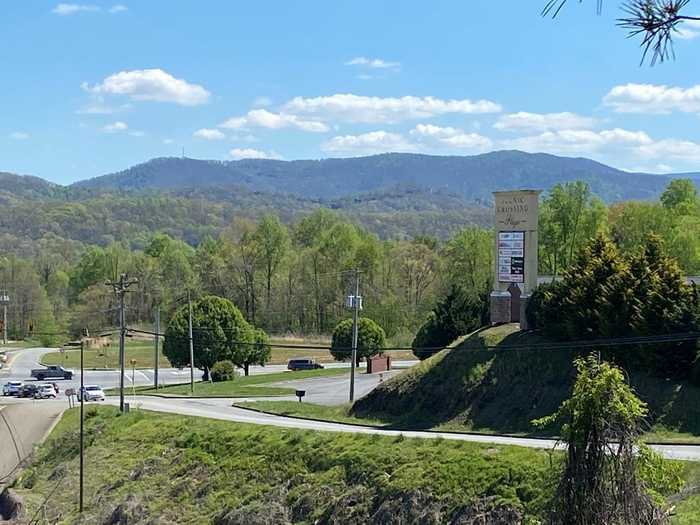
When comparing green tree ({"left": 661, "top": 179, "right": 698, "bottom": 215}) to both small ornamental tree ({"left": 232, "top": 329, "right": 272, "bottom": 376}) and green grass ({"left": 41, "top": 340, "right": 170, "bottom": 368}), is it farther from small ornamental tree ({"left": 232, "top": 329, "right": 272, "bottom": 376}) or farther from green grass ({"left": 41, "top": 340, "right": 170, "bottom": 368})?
green grass ({"left": 41, "top": 340, "right": 170, "bottom": 368})

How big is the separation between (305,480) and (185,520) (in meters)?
4.24

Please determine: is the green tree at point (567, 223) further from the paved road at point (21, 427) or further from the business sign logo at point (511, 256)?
the paved road at point (21, 427)

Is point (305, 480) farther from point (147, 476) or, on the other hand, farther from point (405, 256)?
point (405, 256)

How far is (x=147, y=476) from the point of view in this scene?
3191 cm

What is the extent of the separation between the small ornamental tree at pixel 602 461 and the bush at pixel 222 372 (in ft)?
163

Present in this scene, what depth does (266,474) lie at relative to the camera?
1112 inches

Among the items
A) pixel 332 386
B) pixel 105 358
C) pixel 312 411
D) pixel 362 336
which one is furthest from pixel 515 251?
pixel 105 358

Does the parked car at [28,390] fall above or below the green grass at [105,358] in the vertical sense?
above

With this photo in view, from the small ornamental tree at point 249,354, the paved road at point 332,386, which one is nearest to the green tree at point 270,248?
the small ornamental tree at point 249,354

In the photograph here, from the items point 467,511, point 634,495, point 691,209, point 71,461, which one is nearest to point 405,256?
point 691,209

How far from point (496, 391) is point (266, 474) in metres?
8.14

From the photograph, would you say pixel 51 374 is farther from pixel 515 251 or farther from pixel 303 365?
pixel 515 251

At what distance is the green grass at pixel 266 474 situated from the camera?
73.5 ft

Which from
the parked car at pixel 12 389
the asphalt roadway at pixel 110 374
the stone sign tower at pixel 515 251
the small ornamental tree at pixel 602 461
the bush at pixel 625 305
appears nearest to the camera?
the small ornamental tree at pixel 602 461
